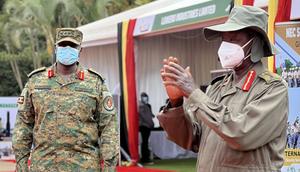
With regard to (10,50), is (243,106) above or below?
below

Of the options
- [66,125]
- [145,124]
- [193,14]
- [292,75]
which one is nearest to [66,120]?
[66,125]

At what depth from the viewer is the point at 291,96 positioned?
6117 mm

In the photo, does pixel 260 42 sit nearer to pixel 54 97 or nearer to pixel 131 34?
pixel 54 97

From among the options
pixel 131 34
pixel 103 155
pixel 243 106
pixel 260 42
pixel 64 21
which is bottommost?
pixel 103 155

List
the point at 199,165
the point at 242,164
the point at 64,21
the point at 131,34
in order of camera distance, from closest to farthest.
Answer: the point at 242,164, the point at 199,165, the point at 131,34, the point at 64,21

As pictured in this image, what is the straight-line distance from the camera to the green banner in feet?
30.4

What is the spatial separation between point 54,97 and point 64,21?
23635 millimetres

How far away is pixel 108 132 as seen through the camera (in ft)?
13.9

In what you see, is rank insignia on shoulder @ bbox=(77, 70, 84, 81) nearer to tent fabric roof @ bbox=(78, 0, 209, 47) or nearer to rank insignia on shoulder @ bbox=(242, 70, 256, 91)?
rank insignia on shoulder @ bbox=(242, 70, 256, 91)

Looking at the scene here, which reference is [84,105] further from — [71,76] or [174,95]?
[174,95]

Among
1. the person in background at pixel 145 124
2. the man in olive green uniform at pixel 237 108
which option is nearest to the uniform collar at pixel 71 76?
the man in olive green uniform at pixel 237 108

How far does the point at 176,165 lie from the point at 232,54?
10197 mm

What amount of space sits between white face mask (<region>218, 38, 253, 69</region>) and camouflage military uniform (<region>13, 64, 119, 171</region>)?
5.44 feet

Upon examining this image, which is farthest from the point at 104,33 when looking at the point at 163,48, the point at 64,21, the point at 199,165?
the point at 64,21
